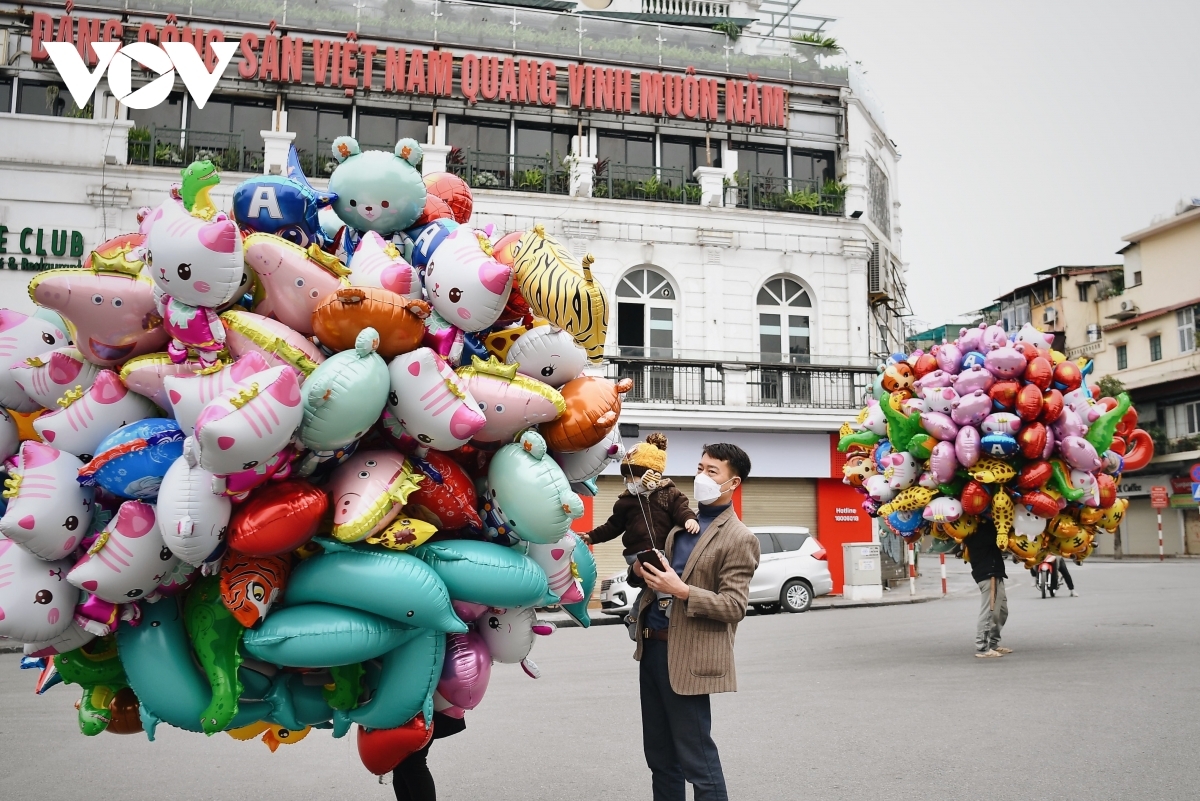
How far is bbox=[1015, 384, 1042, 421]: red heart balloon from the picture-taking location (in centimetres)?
966

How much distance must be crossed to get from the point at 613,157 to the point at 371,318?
67.3 ft

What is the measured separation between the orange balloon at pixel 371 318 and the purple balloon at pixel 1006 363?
7.61 m

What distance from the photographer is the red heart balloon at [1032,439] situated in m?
9.62

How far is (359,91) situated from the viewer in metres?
21.8

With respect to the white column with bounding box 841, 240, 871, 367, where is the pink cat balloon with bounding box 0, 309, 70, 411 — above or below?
below

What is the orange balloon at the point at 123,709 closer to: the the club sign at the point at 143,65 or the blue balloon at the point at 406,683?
the blue balloon at the point at 406,683

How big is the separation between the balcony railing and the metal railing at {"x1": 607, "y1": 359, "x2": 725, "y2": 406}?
8.92m

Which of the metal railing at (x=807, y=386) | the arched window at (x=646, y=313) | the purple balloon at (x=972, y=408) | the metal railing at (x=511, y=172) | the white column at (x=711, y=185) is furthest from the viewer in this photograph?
the white column at (x=711, y=185)

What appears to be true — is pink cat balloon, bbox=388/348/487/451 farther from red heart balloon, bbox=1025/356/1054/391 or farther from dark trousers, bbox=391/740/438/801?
red heart balloon, bbox=1025/356/1054/391

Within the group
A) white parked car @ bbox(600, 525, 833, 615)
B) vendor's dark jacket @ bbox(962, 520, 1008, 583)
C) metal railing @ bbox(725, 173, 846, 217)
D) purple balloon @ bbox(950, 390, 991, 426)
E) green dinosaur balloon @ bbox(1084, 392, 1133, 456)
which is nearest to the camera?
purple balloon @ bbox(950, 390, 991, 426)

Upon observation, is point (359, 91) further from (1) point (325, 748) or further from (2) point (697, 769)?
(2) point (697, 769)

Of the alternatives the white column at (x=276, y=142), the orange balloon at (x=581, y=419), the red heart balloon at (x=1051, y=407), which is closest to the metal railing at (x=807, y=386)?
the white column at (x=276, y=142)

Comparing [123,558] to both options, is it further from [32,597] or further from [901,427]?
[901,427]

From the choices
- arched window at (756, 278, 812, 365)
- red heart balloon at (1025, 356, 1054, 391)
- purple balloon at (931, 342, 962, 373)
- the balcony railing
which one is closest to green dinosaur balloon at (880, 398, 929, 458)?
purple balloon at (931, 342, 962, 373)
